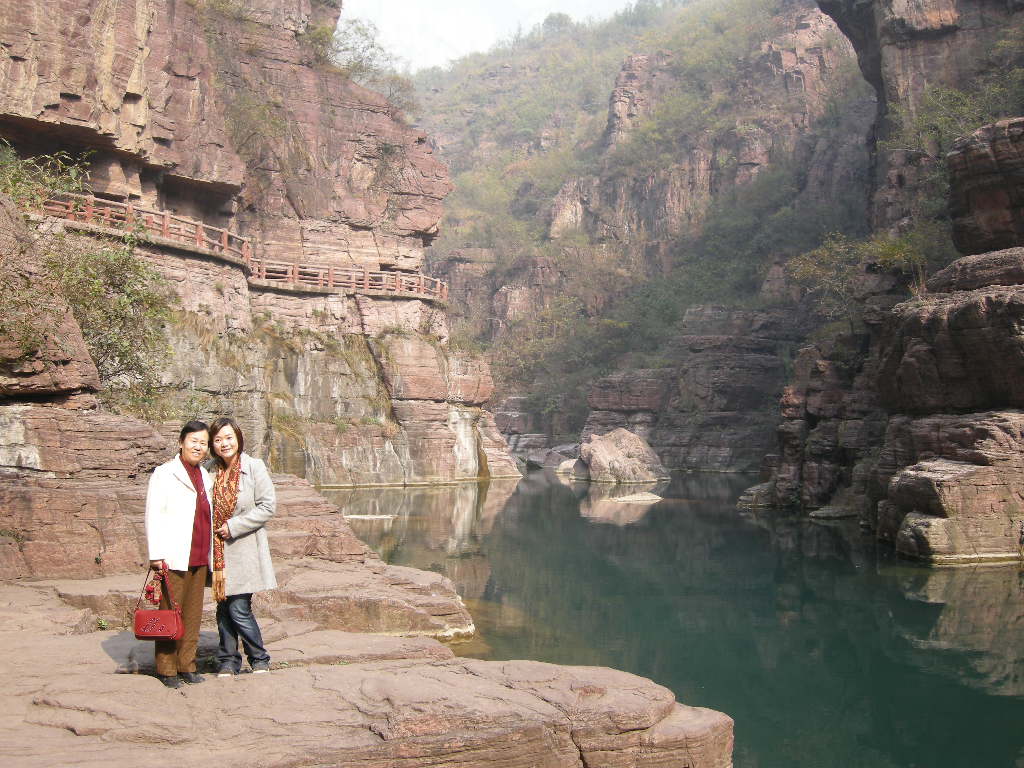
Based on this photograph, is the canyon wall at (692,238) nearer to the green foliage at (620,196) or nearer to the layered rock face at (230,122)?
the green foliage at (620,196)

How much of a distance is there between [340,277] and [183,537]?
3295 centimetres

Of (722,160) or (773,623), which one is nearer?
(773,623)

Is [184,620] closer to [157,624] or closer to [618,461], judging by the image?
[157,624]

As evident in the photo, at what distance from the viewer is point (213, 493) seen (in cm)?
672

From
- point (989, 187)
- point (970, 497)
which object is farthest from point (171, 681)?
point (989, 187)

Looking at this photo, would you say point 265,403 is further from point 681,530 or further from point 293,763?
point 293,763

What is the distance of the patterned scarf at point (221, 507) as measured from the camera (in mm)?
6660

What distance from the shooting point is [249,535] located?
6.87 m

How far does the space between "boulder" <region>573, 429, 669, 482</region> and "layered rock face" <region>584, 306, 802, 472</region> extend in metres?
5.57

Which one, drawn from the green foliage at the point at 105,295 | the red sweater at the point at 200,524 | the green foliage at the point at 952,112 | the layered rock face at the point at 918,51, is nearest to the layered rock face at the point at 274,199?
the green foliage at the point at 105,295

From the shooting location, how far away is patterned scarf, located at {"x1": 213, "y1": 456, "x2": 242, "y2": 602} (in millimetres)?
6660

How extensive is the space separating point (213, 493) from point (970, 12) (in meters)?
37.9

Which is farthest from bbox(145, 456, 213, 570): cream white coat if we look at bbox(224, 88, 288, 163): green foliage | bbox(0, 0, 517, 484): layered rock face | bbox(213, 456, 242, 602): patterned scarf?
bbox(224, 88, 288, 163): green foliage

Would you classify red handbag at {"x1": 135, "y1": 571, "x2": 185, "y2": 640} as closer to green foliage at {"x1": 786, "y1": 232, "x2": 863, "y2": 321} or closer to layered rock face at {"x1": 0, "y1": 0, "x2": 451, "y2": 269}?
layered rock face at {"x1": 0, "y1": 0, "x2": 451, "y2": 269}
